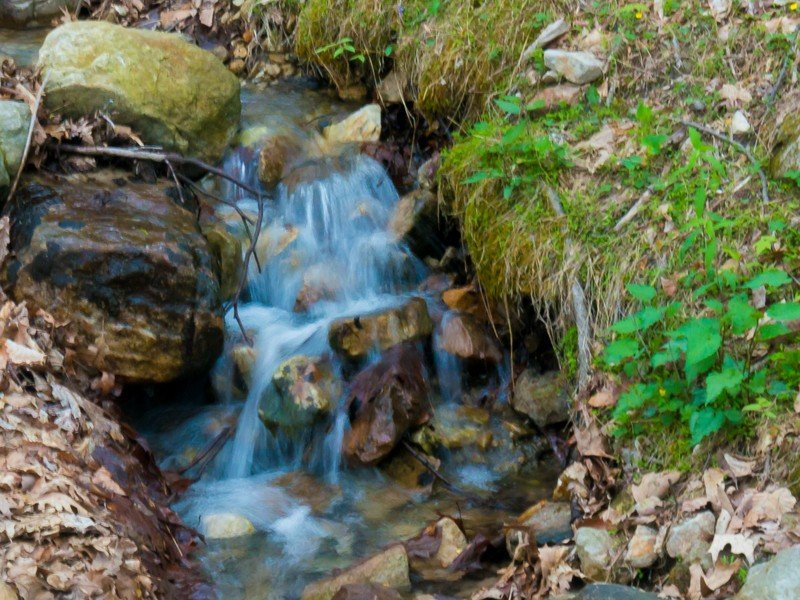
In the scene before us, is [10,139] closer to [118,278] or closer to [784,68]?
[118,278]

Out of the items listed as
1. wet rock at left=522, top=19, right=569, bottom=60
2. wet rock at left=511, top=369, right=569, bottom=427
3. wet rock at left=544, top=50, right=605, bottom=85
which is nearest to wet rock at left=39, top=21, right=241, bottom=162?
wet rock at left=522, top=19, right=569, bottom=60

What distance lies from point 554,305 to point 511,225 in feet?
1.71

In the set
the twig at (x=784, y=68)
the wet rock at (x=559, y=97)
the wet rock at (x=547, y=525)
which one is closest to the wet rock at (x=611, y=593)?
the wet rock at (x=547, y=525)

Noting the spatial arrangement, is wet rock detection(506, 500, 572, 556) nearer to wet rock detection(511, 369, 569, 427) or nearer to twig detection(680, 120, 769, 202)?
wet rock detection(511, 369, 569, 427)

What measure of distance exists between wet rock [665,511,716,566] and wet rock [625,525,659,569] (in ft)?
0.24

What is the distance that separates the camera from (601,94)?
4.94m

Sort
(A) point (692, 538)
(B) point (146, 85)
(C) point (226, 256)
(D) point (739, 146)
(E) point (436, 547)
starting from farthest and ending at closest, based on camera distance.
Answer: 1. (B) point (146, 85)
2. (C) point (226, 256)
3. (D) point (739, 146)
4. (E) point (436, 547)
5. (A) point (692, 538)

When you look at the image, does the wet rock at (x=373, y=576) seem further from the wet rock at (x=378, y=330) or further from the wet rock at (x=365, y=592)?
the wet rock at (x=378, y=330)

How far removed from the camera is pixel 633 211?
4.27m

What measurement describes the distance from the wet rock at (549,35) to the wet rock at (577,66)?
253 millimetres

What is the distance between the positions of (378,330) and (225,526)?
1496 mm

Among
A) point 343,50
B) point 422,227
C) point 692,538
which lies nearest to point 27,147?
point 422,227

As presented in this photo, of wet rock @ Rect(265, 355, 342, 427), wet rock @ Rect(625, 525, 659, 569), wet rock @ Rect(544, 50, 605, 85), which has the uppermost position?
wet rock @ Rect(544, 50, 605, 85)

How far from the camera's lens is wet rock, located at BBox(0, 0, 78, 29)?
7.75 m
